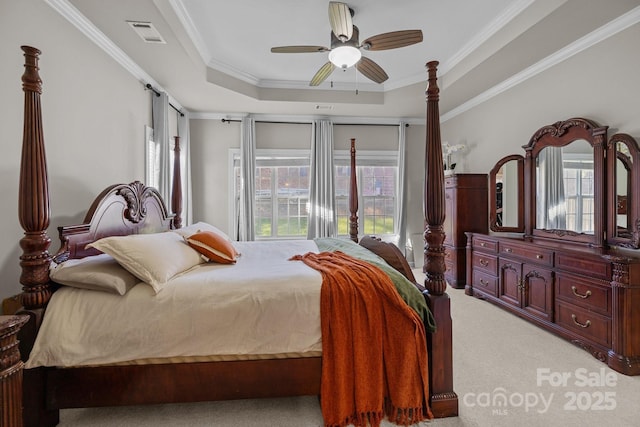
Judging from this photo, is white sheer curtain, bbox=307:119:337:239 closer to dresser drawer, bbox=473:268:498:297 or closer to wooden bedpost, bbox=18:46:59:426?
dresser drawer, bbox=473:268:498:297

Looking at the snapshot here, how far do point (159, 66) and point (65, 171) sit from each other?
164 cm

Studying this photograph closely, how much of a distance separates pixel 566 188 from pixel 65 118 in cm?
455

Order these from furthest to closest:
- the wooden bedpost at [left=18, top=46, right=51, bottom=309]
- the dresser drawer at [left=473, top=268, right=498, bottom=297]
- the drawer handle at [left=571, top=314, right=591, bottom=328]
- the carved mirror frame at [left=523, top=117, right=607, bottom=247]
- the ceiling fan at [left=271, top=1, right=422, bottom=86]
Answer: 1. the dresser drawer at [left=473, top=268, right=498, bottom=297]
2. the carved mirror frame at [left=523, top=117, right=607, bottom=247]
3. the drawer handle at [left=571, top=314, right=591, bottom=328]
4. the ceiling fan at [left=271, top=1, right=422, bottom=86]
5. the wooden bedpost at [left=18, top=46, right=51, bottom=309]

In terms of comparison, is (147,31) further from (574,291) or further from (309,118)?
(574,291)

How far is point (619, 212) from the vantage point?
260 centimetres

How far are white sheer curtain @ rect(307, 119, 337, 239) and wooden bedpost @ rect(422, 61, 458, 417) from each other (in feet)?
11.2

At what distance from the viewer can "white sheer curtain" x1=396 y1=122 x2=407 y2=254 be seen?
213 inches

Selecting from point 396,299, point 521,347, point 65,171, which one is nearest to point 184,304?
point 396,299

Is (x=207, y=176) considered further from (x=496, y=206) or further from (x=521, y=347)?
(x=521, y=347)

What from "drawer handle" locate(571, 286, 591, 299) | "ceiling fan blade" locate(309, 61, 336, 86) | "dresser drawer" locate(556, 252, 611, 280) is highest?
"ceiling fan blade" locate(309, 61, 336, 86)

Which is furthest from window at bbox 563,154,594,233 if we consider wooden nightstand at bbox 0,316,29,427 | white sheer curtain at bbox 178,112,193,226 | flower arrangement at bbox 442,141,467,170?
white sheer curtain at bbox 178,112,193,226

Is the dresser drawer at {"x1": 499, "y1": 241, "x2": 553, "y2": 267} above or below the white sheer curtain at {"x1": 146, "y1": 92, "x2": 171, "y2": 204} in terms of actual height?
below

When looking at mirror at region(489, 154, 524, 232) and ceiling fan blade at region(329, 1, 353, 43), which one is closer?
ceiling fan blade at region(329, 1, 353, 43)

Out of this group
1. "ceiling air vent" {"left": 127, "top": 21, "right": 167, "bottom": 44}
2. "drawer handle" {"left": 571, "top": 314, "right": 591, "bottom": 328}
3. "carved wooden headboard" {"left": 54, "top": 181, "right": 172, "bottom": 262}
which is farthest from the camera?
"ceiling air vent" {"left": 127, "top": 21, "right": 167, "bottom": 44}
